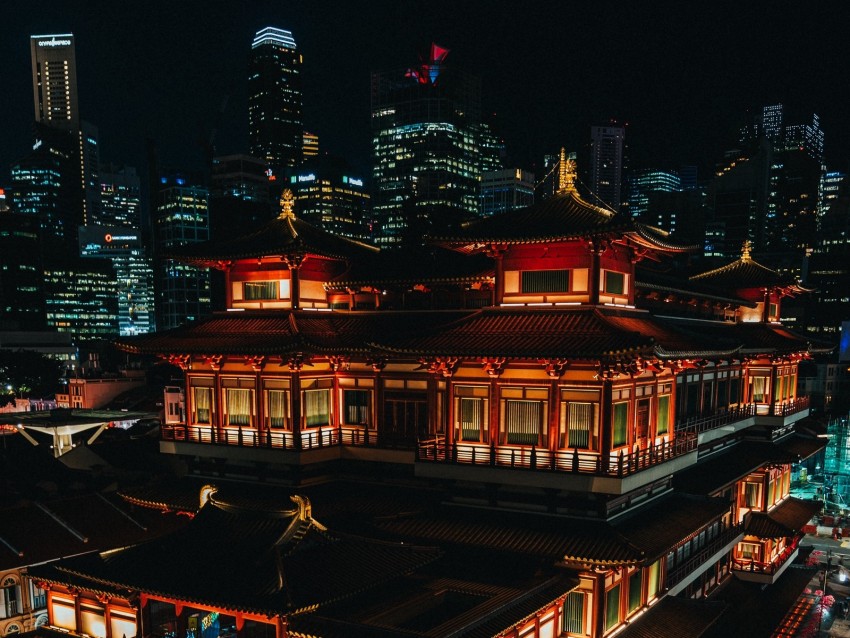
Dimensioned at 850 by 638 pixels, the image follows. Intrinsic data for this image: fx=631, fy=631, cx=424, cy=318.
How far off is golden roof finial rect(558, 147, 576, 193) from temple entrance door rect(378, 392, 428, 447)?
28.9ft

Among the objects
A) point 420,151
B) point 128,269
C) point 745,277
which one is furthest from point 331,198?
point 745,277

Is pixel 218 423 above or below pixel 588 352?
below

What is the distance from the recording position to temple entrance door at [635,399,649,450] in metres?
20.5

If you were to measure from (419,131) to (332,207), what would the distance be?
30.6m

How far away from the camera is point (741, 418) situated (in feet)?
103

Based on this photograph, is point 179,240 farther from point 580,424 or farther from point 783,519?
point 580,424

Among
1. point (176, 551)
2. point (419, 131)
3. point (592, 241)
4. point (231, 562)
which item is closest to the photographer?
point (231, 562)

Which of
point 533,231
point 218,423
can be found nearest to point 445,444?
point 533,231

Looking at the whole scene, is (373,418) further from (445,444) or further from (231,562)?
(231,562)

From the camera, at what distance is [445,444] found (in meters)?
19.9

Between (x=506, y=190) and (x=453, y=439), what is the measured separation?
147126mm

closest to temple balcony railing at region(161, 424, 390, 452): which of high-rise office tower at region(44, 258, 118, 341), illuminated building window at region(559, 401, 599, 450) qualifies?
illuminated building window at region(559, 401, 599, 450)

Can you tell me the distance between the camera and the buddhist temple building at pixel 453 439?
52.7 ft

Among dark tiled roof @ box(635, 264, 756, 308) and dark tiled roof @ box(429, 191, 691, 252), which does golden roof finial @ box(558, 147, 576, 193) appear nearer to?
dark tiled roof @ box(429, 191, 691, 252)
